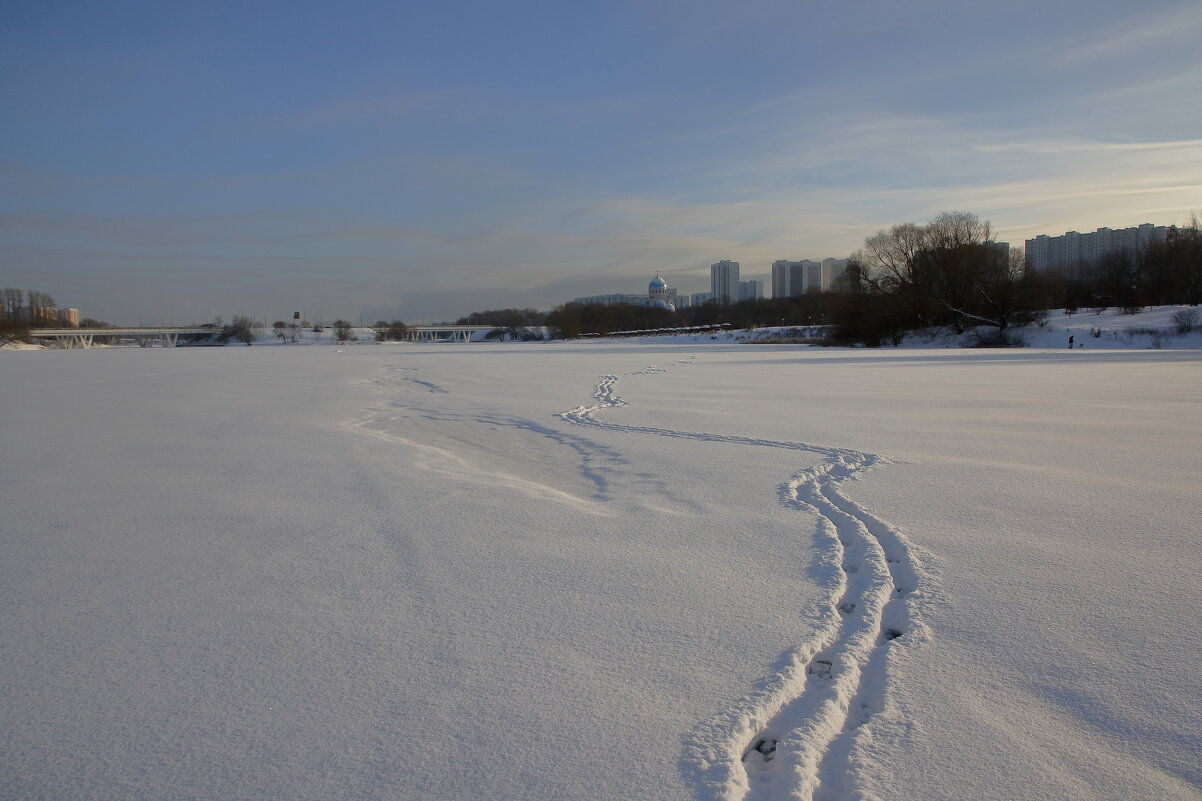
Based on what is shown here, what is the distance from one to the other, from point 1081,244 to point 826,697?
96803mm

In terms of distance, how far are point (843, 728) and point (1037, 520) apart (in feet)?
7.56

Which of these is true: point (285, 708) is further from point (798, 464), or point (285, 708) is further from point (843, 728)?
point (798, 464)

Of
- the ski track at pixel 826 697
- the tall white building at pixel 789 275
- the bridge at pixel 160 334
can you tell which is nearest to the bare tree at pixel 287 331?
the bridge at pixel 160 334

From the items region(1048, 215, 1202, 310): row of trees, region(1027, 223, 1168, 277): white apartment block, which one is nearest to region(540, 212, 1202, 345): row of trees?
region(1048, 215, 1202, 310): row of trees

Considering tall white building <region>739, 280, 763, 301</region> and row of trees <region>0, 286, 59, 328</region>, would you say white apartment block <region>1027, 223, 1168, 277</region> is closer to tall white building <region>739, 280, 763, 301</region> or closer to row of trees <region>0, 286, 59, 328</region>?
tall white building <region>739, 280, 763, 301</region>

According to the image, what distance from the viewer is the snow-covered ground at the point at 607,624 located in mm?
1694

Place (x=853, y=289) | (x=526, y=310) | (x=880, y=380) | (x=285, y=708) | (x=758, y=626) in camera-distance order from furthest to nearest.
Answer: (x=526, y=310) < (x=853, y=289) < (x=880, y=380) < (x=758, y=626) < (x=285, y=708)

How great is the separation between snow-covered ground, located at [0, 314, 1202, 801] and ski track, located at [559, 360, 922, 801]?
1cm

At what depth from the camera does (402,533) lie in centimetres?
349

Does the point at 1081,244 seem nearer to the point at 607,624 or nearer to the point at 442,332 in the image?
the point at 442,332

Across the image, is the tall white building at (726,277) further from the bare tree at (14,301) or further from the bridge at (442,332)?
the bare tree at (14,301)

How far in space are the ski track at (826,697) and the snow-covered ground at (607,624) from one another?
0.01 m

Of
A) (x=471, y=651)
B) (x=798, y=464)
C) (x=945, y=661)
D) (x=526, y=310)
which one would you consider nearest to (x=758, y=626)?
(x=945, y=661)

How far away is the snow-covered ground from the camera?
169 cm
